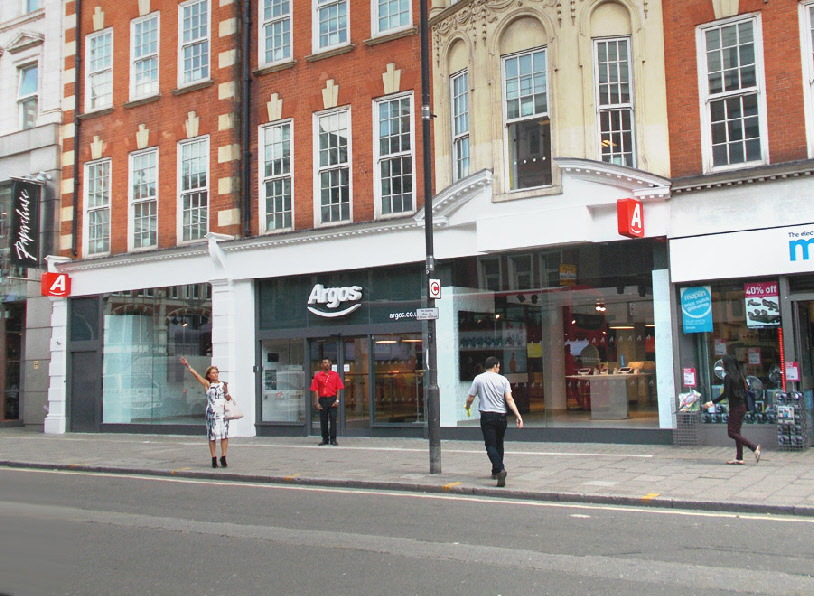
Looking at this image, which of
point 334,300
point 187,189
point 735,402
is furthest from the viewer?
point 187,189

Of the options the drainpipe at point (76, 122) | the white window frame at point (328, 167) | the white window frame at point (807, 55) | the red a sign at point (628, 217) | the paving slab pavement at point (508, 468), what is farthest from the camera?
the drainpipe at point (76, 122)

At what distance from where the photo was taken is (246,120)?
21.0 metres

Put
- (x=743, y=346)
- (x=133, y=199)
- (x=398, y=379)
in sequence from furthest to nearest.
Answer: (x=133, y=199), (x=398, y=379), (x=743, y=346)

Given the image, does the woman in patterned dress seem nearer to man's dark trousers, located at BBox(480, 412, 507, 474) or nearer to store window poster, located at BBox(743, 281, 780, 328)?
man's dark trousers, located at BBox(480, 412, 507, 474)

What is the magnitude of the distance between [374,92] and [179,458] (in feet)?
29.8

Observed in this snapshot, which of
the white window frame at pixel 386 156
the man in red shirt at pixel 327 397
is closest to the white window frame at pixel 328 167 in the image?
the white window frame at pixel 386 156

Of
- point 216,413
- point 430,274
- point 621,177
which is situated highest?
point 621,177

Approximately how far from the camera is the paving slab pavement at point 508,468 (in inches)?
403

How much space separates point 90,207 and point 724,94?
17437 mm

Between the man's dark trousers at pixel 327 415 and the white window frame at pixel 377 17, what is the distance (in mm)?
8347

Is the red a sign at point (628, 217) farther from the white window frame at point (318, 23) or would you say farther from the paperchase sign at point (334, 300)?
the white window frame at point (318, 23)

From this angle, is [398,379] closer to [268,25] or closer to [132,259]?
[132,259]

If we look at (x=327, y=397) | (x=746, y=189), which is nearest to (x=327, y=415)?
(x=327, y=397)

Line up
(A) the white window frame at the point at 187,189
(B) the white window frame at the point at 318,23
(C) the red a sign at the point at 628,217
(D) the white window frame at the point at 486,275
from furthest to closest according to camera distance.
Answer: (A) the white window frame at the point at 187,189, (B) the white window frame at the point at 318,23, (D) the white window frame at the point at 486,275, (C) the red a sign at the point at 628,217
